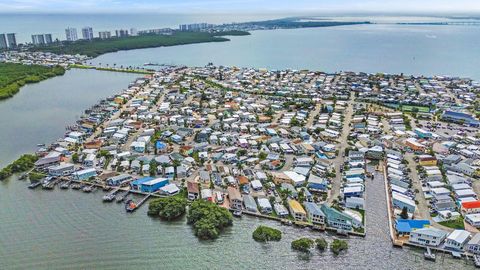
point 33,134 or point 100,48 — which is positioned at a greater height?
point 100,48

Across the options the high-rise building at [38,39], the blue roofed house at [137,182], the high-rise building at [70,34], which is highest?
the high-rise building at [70,34]

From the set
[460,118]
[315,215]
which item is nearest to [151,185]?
[315,215]

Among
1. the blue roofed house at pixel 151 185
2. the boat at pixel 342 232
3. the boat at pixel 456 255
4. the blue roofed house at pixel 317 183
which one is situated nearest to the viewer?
the boat at pixel 456 255

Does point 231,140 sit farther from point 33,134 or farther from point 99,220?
point 33,134

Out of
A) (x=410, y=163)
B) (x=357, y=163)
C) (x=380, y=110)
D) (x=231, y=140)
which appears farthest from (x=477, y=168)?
(x=231, y=140)

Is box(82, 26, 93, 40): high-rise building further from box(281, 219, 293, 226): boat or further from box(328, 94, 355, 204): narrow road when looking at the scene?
box(281, 219, 293, 226): boat

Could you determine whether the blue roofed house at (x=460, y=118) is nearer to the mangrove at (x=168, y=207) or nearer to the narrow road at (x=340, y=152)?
the narrow road at (x=340, y=152)

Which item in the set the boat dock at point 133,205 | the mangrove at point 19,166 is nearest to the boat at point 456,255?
the boat dock at point 133,205
